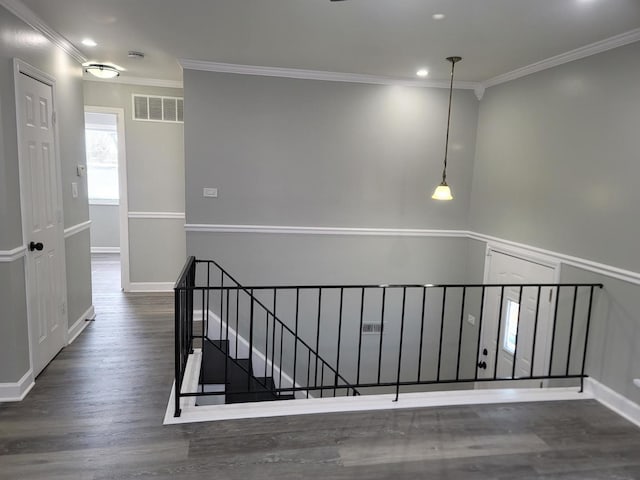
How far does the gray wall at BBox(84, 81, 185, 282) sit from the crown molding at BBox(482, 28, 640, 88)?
12.6 feet

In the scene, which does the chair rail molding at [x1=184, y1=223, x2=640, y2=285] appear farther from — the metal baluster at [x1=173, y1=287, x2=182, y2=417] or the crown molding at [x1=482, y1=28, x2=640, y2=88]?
the metal baluster at [x1=173, y1=287, x2=182, y2=417]

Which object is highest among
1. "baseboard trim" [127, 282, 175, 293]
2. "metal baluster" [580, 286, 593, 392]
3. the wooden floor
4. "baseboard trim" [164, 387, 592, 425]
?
"metal baluster" [580, 286, 593, 392]

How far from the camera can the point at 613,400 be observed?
3.05 meters

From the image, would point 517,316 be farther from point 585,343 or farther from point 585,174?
point 585,174

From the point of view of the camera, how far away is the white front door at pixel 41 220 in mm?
2930

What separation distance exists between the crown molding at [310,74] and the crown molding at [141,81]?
1.12 metres

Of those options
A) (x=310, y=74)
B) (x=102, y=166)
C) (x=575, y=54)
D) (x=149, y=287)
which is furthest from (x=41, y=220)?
(x=102, y=166)

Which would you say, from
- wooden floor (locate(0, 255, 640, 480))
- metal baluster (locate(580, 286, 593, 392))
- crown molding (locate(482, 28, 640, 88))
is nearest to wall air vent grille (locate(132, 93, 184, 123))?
wooden floor (locate(0, 255, 640, 480))

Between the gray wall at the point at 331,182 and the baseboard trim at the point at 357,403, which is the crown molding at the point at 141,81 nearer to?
the gray wall at the point at 331,182

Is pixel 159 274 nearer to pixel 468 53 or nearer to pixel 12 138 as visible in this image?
pixel 12 138

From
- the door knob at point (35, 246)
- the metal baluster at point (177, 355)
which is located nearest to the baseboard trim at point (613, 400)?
the metal baluster at point (177, 355)

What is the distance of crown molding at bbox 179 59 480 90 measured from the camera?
13.7 feet

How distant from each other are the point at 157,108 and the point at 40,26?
2.09 metres

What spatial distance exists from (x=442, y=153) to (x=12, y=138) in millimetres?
4026
